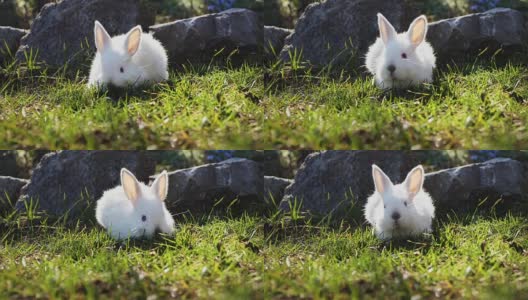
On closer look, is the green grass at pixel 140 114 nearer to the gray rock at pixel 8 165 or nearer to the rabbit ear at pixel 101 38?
the rabbit ear at pixel 101 38

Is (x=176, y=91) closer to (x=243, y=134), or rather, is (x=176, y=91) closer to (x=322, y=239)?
(x=243, y=134)

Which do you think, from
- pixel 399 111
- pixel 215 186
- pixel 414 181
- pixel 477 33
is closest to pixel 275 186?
pixel 215 186

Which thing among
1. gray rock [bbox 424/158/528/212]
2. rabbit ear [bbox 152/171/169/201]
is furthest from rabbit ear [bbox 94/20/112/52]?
gray rock [bbox 424/158/528/212]

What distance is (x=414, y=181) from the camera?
6.41m

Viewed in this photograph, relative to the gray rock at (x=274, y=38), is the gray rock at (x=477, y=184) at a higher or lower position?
lower

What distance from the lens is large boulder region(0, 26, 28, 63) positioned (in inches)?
269

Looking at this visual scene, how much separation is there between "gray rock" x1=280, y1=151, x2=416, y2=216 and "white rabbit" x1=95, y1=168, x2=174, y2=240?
1.04 m

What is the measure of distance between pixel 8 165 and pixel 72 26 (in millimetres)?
1549

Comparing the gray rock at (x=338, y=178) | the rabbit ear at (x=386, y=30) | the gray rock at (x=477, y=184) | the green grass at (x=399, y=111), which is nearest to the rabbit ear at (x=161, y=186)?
the gray rock at (x=338, y=178)

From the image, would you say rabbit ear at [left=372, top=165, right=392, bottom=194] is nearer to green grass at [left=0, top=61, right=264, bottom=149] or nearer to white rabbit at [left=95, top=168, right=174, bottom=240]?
green grass at [left=0, top=61, right=264, bottom=149]

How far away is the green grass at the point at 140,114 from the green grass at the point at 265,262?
0.87 m

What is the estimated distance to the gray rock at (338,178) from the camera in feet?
21.3

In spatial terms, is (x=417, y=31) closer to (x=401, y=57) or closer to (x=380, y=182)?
(x=401, y=57)

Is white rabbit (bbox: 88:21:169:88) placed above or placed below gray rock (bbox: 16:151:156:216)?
above
